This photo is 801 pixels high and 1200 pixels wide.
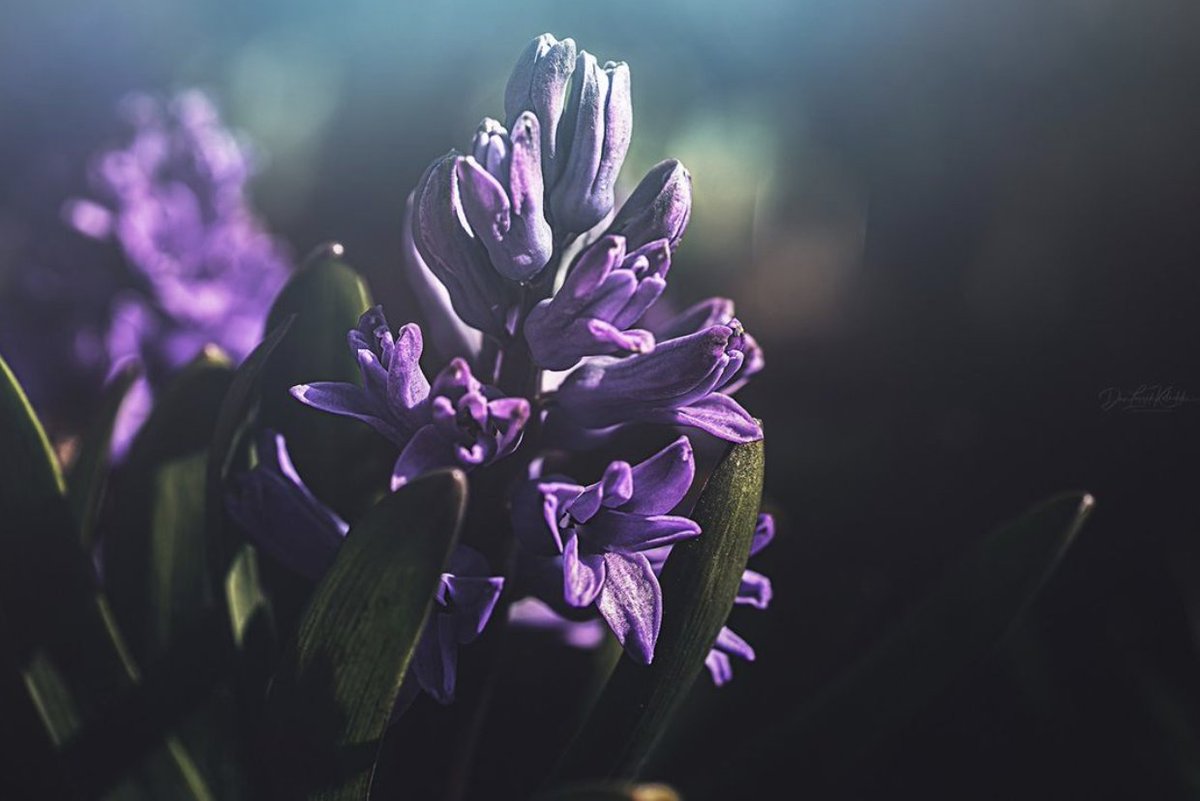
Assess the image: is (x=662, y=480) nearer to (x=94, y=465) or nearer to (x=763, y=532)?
(x=763, y=532)

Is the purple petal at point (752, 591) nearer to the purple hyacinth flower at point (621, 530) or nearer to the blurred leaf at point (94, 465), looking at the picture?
the purple hyacinth flower at point (621, 530)

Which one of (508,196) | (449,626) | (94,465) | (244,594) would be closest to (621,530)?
(449,626)

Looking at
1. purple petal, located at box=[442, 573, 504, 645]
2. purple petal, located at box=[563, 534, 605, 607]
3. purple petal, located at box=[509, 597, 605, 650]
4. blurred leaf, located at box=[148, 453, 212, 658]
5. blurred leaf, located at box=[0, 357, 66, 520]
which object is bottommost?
blurred leaf, located at box=[148, 453, 212, 658]

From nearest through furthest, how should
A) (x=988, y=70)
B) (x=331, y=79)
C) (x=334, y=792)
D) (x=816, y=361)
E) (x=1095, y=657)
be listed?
(x=334, y=792), (x=1095, y=657), (x=816, y=361), (x=988, y=70), (x=331, y=79)

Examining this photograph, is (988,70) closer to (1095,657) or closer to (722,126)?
(722,126)

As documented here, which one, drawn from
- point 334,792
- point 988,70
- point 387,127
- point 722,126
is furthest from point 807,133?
point 334,792

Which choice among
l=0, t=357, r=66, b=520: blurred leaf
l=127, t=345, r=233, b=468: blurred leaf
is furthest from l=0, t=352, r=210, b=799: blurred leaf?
l=127, t=345, r=233, b=468: blurred leaf

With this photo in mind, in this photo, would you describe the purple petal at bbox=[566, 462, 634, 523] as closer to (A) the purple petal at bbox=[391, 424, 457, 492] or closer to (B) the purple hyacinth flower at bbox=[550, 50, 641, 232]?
(A) the purple petal at bbox=[391, 424, 457, 492]
